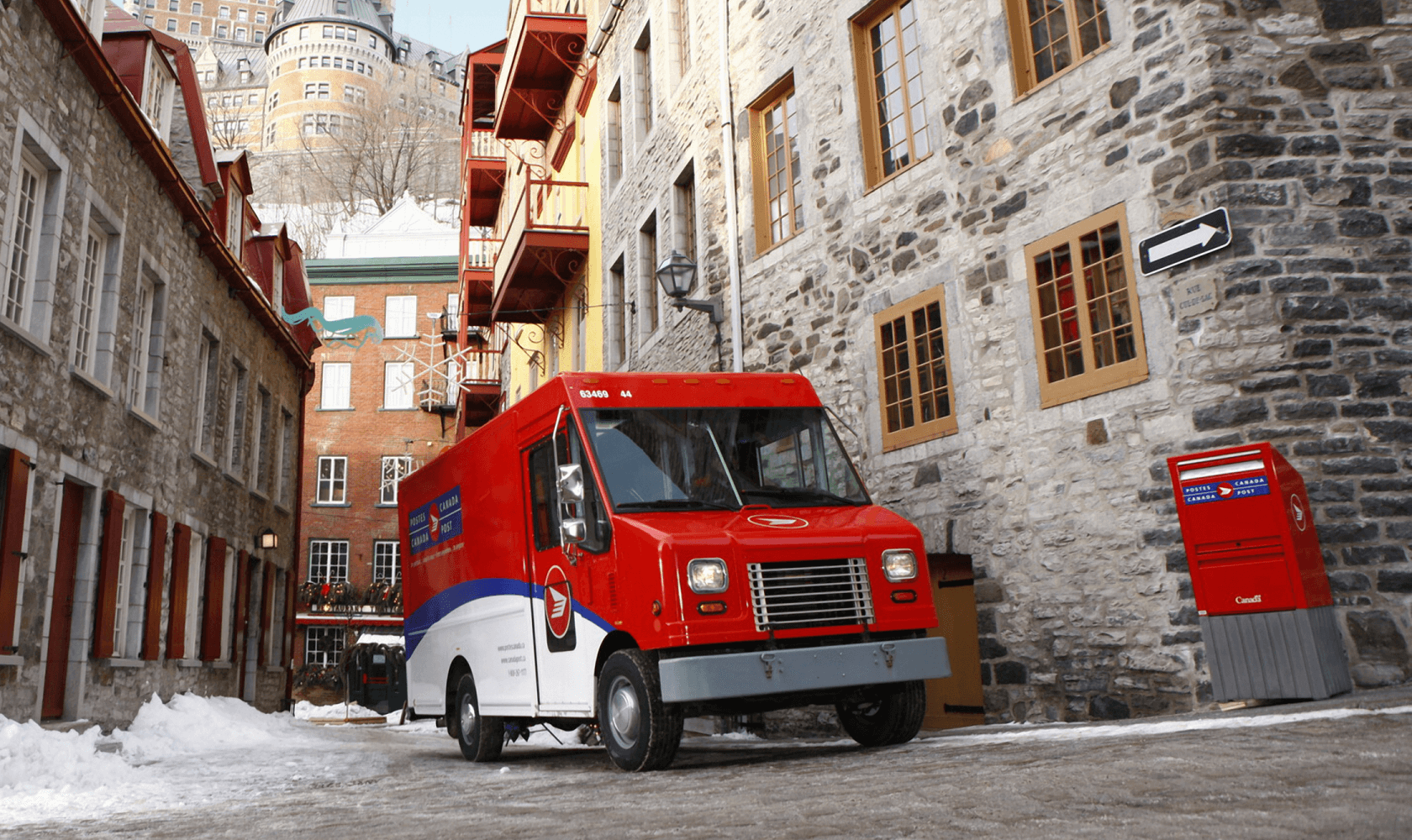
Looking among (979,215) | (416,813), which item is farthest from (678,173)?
(416,813)

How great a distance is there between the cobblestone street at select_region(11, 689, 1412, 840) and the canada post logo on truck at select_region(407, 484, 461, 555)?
281 centimetres

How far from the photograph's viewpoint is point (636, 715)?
22.8ft

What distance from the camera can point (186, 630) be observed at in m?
15.6

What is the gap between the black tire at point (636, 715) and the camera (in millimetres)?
6754

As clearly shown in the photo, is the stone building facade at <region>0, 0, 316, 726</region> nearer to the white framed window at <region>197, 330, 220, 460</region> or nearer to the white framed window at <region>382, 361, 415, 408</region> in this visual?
the white framed window at <region>197, 330, 220, 460</region>

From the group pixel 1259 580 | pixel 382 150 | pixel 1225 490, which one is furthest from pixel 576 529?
pixel 382 150

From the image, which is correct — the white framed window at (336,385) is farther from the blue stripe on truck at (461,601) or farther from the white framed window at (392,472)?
the blue stripe on truck at (461,601)

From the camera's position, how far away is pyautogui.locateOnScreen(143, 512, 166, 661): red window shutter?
1324 cm

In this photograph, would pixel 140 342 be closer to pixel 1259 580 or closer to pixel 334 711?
pixel 1259 580

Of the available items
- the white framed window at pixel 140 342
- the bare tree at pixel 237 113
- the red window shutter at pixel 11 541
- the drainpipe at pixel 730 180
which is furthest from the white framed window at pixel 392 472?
the bare tree at pixel 237 113

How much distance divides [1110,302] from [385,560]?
30881mm

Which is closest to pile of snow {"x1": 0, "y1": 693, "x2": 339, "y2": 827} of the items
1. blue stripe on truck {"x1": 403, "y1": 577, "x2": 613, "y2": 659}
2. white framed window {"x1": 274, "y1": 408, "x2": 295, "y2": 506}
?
blue stripe on truck {"x1": 403, "y1": 577, "x2": 613, "y2": 659}

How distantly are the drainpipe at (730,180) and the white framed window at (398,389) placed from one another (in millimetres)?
26078

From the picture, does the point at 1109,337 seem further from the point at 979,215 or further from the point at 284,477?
the point at 284,477
